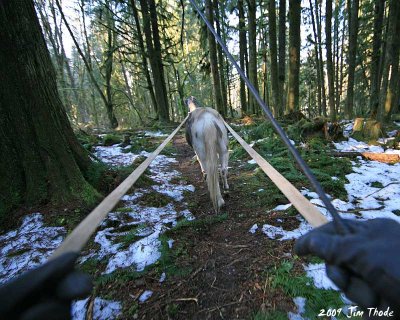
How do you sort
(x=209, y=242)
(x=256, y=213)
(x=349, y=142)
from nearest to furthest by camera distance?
(x=209, y=242) → (x=256, y=213) → (x=349, y=142)

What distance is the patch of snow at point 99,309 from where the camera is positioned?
2115 millimetres

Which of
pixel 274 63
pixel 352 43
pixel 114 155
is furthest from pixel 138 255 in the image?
pixel 352 43

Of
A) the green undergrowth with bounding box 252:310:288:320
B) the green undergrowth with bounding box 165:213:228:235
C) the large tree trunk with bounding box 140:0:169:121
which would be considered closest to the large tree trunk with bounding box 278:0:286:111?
the large tree trunk with bounding box 140:0:169:121

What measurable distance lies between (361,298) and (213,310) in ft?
5.12

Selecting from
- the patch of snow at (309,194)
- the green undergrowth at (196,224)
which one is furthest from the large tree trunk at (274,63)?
the green undergrowth at (196,224)

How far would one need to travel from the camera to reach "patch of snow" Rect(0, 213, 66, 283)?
8.80 feet

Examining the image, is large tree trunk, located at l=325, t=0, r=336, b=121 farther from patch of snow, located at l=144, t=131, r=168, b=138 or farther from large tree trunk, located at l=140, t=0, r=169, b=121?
large tree trunk, located at l=140, t=0, r=169, b=121

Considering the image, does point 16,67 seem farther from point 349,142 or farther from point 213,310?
point 349,142

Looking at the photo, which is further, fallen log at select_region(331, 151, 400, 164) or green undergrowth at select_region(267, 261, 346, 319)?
fallen log at select_region(331, 151, 400, 164)

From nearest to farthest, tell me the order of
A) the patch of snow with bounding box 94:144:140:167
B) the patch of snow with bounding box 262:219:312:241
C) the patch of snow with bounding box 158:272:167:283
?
the patch of snow with bounding box 158:272:167:283 → the patch of snow with bounding box 262:219:312:241 → the patch of snow with bounding box 94:144:140:167

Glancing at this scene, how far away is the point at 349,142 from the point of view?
23.4 feet

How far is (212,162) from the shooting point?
3.66m

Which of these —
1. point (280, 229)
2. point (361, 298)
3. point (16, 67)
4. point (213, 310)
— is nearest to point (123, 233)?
point (213, 310)

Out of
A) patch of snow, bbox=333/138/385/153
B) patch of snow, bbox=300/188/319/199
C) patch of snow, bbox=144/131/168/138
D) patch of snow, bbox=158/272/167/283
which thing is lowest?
patch of snow, bbox=158/272/167/283
